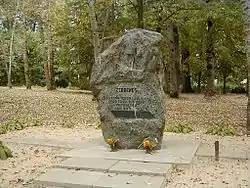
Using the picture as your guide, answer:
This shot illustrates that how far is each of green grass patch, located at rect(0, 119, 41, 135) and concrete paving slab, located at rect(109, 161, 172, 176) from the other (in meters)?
4.95

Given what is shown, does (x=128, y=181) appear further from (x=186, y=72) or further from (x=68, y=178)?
(x=186, y=72)

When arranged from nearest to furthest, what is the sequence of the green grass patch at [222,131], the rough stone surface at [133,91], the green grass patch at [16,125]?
the rough stone surface at [133,91], the green grass patch at [222,131], the green grass patch at [16,125]

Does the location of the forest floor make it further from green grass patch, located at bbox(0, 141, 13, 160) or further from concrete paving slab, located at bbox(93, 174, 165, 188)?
concrete paving slab, located at bbox(93, 174, 165, 188)

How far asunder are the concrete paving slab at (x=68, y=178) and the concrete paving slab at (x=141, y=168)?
344 mm

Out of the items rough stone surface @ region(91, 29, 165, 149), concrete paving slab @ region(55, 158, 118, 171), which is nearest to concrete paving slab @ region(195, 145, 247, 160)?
rough stone surface @ region(91, 29, 165, 149)

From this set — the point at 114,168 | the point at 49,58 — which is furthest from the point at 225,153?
the point at 49,58

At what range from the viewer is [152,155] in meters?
7.55

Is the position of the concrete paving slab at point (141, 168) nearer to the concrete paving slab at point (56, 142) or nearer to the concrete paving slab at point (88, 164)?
the concrete paving slab at point (88, 164)

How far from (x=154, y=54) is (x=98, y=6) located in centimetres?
1225

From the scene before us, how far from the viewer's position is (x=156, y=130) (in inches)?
320

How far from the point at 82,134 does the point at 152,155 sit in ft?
11.1

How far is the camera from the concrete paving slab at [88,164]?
673 cm

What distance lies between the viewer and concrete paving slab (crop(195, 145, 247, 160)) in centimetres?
767

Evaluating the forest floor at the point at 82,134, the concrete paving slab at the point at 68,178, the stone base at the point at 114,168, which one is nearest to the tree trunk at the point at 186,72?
the forest floor at the point at 82,134
